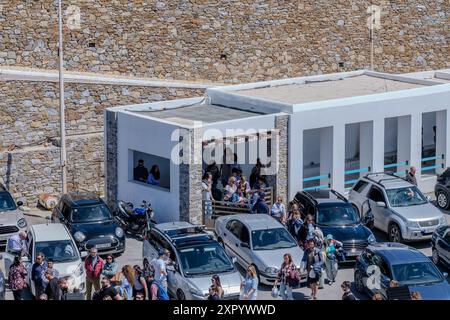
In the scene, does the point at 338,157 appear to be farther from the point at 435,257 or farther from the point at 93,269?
the point at 93,269

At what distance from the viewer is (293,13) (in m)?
44.4

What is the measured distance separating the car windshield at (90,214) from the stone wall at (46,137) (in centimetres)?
690

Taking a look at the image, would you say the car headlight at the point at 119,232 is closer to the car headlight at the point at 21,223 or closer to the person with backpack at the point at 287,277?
the car headlight at the point at 21,223

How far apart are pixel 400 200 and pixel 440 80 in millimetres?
10513

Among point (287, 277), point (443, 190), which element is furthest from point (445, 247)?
point (443, 190)

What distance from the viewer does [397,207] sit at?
28531 millimetres

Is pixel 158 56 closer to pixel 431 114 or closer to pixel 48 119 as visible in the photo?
pixel 48 119

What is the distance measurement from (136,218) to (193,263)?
5.92 metres

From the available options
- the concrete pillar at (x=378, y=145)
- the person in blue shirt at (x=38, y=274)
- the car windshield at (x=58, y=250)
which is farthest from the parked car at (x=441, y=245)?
the person in blue shirt at (x=38, y=274)

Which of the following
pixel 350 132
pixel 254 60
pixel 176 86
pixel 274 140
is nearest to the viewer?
pixel 274 140

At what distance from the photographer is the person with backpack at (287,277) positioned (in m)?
23.3

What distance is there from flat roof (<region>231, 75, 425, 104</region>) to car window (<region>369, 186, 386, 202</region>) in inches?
173

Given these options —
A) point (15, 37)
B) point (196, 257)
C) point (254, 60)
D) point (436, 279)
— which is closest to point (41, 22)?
point (15, 37)

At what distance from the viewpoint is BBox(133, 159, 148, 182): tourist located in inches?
1225
